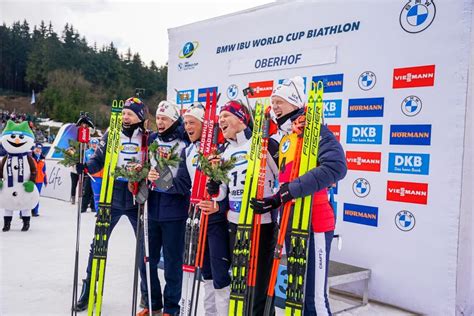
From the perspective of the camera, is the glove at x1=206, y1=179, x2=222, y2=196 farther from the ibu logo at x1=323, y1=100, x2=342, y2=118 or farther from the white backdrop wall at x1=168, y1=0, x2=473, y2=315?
the ibu logo at x1=323, y1=100, x2=342, y2=118

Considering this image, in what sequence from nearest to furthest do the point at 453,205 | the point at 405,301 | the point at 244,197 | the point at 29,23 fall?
1. the point at 244,197
2. the point at 453,205
3. the point at 405,301
4. the point at 29,23

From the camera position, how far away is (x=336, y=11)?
4.57 m

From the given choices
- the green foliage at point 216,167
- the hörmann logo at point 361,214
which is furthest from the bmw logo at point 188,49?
the green foliage at point 216,167

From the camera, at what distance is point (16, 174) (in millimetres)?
7355

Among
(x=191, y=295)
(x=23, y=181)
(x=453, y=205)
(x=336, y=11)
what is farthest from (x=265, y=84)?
(x=23, y=181)

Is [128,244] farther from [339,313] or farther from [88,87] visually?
[88,87]

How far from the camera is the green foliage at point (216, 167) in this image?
2.64 metres

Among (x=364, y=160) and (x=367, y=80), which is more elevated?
(x=367, y=80)

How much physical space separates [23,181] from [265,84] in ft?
15.4

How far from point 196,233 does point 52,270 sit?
2950mm

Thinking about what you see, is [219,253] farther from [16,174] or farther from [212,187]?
[16,174]

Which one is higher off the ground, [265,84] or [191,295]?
[265,84]

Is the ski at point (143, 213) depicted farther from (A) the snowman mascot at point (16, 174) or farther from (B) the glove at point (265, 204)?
(A) the snowman mascot at point (16, 174)

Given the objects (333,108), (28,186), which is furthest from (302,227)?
(28,186)
